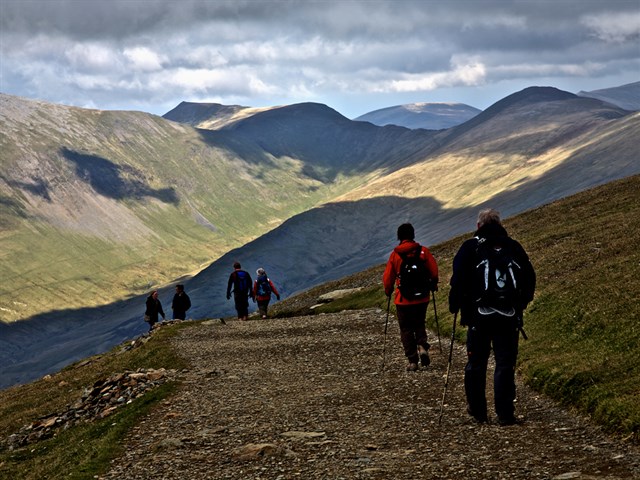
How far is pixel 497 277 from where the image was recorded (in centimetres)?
1608

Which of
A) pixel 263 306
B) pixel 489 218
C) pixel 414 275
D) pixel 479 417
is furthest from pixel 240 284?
pixel 489 218

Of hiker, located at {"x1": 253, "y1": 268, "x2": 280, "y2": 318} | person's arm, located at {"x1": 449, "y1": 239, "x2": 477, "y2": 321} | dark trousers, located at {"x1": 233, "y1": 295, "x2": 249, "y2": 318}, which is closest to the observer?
person's arm, located at {"x1": 449, "y1": 239, "x2": 477, "y2": 321}

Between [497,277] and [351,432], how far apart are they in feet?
15.2

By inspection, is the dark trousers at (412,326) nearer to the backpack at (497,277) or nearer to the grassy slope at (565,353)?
the grassy slope at (565,353)

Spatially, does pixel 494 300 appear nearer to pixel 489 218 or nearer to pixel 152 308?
pixel 489 218

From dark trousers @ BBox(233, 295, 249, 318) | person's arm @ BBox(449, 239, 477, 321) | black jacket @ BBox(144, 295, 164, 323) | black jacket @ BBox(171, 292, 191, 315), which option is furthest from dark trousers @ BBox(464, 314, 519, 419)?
black jacket @ BBox(144, 295, 164, 323)

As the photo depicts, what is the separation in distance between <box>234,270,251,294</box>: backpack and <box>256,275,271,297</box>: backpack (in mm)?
604

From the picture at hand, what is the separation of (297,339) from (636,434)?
81.0ft

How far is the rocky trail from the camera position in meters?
13.6

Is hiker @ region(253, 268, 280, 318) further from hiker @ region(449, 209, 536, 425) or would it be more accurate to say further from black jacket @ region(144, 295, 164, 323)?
hiker @ region(449, 209, 536, 425)

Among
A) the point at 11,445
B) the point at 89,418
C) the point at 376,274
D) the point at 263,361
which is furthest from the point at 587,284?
the point at 376,274

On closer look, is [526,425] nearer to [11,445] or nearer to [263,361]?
[263,361]

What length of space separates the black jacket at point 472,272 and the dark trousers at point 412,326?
6.41m

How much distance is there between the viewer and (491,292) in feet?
52.8
